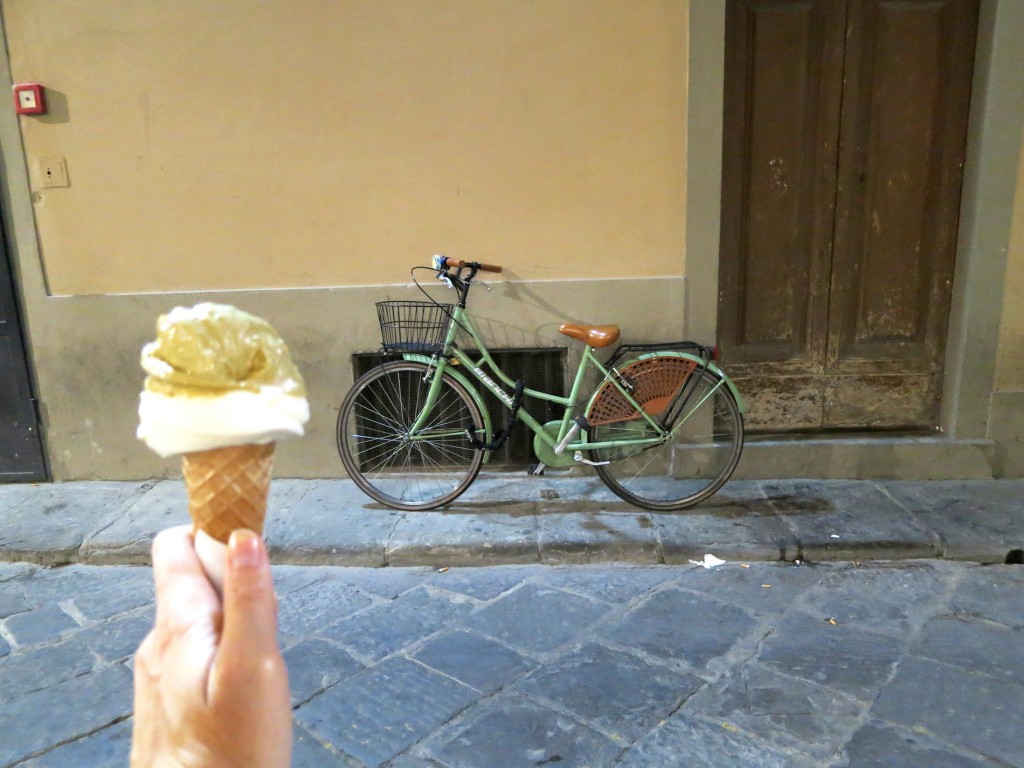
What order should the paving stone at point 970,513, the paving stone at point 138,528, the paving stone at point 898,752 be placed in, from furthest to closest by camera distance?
the paving stone at point 138,528 < the paving stone at point 970,513 < the paving stone at point 898,752

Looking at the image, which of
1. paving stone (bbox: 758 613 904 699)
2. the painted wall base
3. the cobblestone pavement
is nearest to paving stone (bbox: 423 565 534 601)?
the cobblestone pavement

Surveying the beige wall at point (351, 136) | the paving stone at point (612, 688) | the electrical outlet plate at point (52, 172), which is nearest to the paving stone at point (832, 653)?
the paving stone at point (612, 688)

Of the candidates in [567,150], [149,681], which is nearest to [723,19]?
[567,150]

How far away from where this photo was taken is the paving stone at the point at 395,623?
318cm

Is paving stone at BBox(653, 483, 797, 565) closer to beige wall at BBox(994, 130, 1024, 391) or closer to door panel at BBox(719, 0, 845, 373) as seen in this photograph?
door panel at BBox(719, 0, 845, 373)

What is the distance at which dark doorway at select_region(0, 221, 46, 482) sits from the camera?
16.0ft

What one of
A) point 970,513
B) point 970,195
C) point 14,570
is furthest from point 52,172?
point 970,513

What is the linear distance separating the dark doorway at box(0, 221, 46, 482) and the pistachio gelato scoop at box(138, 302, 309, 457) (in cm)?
468

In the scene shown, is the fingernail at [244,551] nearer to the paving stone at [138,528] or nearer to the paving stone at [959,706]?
the paving stone at [959,706]

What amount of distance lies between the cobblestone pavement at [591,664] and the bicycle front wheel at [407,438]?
0.76 meters

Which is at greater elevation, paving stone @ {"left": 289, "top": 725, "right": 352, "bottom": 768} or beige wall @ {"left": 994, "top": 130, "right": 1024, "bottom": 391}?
beige wall @ {"left": 994, "top": 130, "right": 1024, "bottom": 391}

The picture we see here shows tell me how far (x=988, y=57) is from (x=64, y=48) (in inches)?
222

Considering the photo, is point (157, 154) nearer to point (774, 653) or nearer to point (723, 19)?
point (723, 19)

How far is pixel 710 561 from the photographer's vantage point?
12.7 ft
